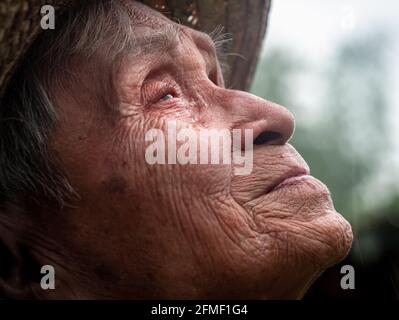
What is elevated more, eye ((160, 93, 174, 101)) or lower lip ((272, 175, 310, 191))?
eye ((160, 93, 174, 101))

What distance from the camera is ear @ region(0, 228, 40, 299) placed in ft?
7.29

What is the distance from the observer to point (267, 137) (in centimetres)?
236

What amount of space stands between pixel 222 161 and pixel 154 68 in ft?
1.45

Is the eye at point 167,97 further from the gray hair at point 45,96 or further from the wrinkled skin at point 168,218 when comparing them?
the gray hair at point 45,96

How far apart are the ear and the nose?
83cm

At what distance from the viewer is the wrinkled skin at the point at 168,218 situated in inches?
85.5

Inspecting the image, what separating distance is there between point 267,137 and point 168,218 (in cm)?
46

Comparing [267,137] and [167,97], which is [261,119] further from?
[167,97]

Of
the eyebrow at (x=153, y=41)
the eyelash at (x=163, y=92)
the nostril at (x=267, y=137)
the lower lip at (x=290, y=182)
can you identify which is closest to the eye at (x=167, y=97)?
the eyelash at (x=163, y=92)

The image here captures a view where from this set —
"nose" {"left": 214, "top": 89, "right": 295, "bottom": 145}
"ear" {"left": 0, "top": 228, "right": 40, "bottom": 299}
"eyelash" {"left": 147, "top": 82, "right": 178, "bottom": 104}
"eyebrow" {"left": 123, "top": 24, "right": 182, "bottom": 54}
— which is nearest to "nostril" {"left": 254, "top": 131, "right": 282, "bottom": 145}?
"nose" {"left": 214, "top": 89, "right": 295, "bottom": 145}

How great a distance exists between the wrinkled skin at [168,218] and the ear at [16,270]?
1 cm

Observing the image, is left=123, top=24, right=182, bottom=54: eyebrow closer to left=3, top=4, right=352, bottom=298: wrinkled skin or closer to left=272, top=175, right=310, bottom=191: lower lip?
left=3, top=4, right=352, bottom=298: wrinkled skin

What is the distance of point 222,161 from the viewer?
2225mm
